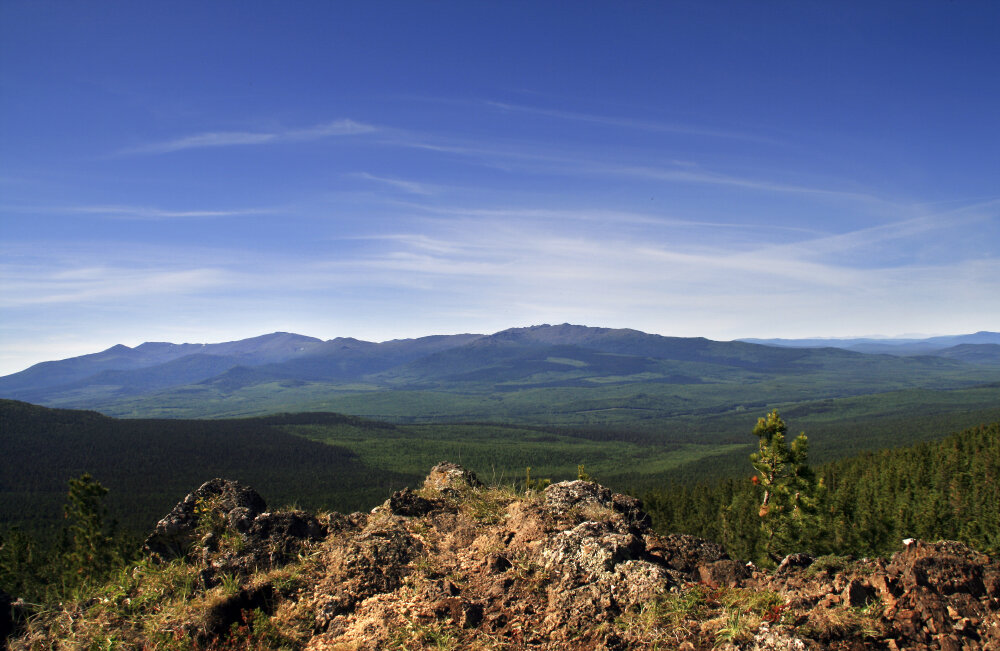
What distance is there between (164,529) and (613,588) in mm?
7564

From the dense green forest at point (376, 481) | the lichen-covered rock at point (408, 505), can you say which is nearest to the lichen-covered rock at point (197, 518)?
the dense green forest at point (376, 481)

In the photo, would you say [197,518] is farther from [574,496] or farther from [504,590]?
[574,496]

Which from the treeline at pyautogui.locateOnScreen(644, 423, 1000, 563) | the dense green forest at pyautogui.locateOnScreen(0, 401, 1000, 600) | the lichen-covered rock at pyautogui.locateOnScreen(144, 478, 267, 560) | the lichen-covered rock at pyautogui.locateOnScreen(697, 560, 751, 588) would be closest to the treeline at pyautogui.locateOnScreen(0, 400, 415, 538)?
the dense green forest at pyautogui.locateOnScreen(0, 401, 1000, 600)

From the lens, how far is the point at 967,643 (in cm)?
470

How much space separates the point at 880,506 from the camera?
1848 inches

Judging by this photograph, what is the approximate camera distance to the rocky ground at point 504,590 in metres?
5.24

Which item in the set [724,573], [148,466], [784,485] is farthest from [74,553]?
[148,466]

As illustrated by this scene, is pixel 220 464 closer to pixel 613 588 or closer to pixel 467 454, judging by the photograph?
pixel 467 454

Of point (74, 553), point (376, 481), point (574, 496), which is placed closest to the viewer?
point (574, 496)

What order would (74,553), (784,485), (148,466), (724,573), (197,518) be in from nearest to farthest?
(724,573) < (197,518) < (784,485) < (74,553) < (148,466)

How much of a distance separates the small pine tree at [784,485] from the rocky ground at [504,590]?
91.4 feet

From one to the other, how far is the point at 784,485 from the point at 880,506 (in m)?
23.0

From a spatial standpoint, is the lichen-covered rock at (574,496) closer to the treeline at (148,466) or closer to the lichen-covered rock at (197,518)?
the lichen-covered rock at (197,518)

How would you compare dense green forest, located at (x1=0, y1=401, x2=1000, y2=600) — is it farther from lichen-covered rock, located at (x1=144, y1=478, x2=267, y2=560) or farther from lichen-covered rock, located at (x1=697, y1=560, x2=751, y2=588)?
lichen-covered rock, located at (x1=697, y1=560, x2=751, y2=588)
